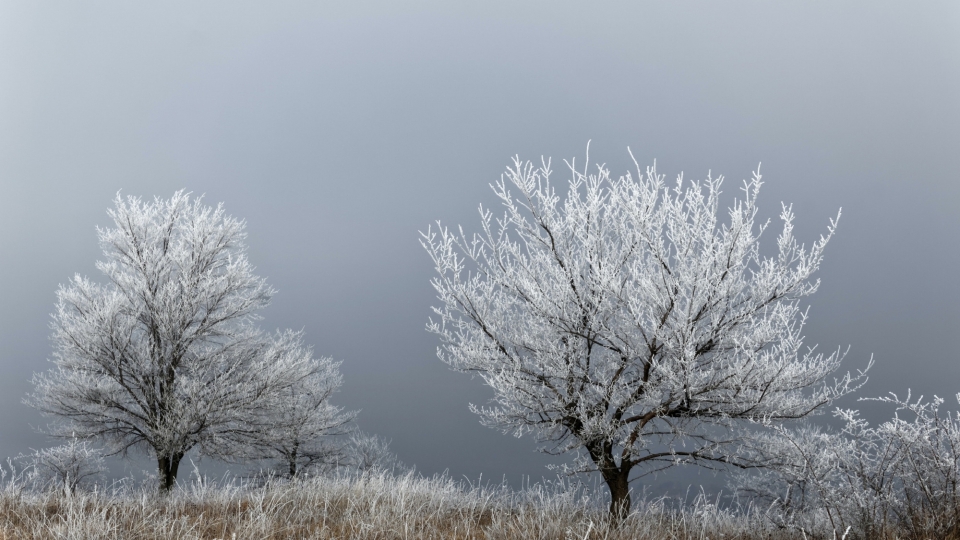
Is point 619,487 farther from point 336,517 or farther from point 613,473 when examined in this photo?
point 336,517

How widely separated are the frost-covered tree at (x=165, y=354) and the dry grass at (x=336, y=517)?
2977 mm

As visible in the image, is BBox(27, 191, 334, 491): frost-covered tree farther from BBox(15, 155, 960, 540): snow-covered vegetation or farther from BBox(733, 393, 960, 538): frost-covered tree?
BBox(733, 393, 960, 538): frost-covered tree

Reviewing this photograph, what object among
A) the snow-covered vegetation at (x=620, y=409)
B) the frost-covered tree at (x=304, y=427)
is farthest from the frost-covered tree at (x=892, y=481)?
the frost-covered tree at (x=304, y=427)

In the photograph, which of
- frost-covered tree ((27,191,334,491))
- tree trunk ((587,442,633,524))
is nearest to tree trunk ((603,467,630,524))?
tree trunk ((587,442,633,524))

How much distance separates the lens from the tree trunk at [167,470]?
12250 millimetres

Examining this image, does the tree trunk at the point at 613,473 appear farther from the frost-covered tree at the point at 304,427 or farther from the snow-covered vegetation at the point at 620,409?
the frost-covered tree at the point at 304,427

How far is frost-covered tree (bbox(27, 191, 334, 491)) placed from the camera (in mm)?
11781

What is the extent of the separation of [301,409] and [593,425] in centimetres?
1318

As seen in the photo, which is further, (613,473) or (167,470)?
(167,470)

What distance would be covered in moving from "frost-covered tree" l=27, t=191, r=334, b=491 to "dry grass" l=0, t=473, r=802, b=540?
2977mm

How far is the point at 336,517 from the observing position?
686 cm

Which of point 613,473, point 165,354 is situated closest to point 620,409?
point 613,473

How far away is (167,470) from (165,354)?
266 centimetres

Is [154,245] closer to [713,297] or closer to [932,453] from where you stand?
[713,297]
